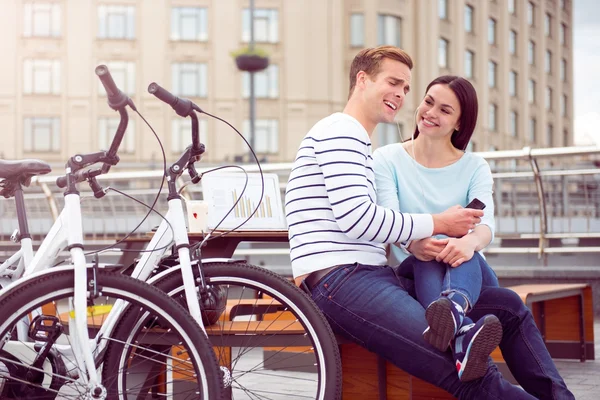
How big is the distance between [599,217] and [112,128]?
34.6 metres

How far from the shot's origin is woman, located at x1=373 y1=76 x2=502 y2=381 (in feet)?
11.9

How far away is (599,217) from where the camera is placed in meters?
9.28

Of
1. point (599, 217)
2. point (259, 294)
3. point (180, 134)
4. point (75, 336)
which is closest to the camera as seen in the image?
point (75, 336)

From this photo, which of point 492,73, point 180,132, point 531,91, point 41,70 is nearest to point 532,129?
point 531,91

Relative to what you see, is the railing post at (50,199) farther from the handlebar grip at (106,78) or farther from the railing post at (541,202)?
the handlebar grip at (106,78)

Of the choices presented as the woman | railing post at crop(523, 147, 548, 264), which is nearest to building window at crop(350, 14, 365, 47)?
railing post at crop(523, 147, 548, 264)

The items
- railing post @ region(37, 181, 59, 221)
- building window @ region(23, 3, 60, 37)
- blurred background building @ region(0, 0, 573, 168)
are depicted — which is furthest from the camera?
building window @ region(23, 3, 60, 37)

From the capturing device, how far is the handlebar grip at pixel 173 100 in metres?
3.19

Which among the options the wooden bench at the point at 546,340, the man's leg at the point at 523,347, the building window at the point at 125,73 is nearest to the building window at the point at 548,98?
the building window at the point at 125,73

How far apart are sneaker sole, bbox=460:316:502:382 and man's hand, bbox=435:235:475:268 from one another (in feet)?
1.30

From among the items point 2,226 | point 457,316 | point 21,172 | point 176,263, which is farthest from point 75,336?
point 2,226

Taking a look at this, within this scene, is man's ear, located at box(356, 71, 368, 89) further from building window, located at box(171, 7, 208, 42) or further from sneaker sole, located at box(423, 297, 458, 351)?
building window, located at box(171, 7, 208, 42)

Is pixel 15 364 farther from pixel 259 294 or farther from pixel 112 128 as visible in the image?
pixel 112 128

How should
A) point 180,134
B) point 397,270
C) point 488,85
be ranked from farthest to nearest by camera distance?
point 488,85, point 180,134, point 397,270
